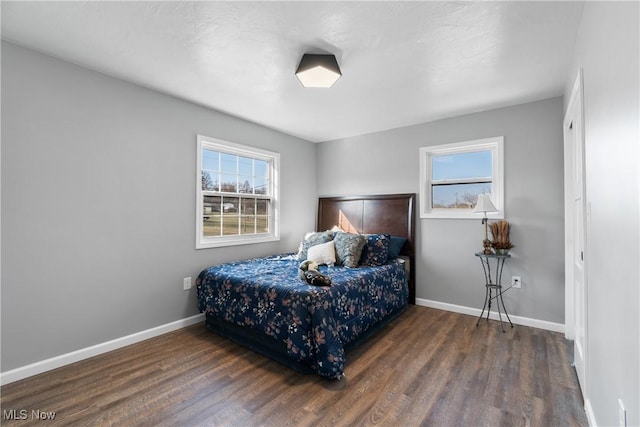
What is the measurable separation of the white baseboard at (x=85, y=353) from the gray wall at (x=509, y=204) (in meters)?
3.05

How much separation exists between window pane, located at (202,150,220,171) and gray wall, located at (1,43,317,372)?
0.82 ft

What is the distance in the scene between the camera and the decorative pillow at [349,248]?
3.28 m

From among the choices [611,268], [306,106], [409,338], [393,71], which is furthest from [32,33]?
[409,338]

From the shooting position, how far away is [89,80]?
245cm

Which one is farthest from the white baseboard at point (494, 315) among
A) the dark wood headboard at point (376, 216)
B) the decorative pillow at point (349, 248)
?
the decorative pillow at point (349, 248)

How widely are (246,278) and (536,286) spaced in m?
3.07

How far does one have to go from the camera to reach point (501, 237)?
3.12 m

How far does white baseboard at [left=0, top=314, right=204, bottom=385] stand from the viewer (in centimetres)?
207

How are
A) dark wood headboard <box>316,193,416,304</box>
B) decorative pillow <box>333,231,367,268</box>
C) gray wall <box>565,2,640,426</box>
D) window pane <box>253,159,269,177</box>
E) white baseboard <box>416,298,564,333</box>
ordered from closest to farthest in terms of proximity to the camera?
gray wall <box>565,2,640,426</box> → white baseboard <box>416,298,564,333</box> → decorative pillow <box>333,231,367,268</box> → dark wood headboard <box>316,193,416,304</box> → window pane <box>253,159,269,177</box>

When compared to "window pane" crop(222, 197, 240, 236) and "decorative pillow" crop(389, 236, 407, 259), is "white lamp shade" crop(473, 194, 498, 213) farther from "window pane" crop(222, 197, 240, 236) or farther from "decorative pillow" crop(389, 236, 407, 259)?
"window pane" crop(222, 197, 240, 236)

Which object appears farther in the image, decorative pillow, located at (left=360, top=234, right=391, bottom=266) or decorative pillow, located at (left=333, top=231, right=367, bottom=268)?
decorative pillow, located at (left=360, top=234, right=391, bottom=266)

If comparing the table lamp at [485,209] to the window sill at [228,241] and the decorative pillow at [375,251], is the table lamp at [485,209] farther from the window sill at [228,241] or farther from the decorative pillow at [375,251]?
the window sill at [228,241]

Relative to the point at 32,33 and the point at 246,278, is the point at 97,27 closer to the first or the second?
the point at 32,33

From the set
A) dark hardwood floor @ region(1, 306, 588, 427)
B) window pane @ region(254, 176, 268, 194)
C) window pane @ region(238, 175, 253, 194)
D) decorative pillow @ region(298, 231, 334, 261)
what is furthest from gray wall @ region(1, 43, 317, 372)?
decorative pillow @ region(298, 231, 334, 261)
